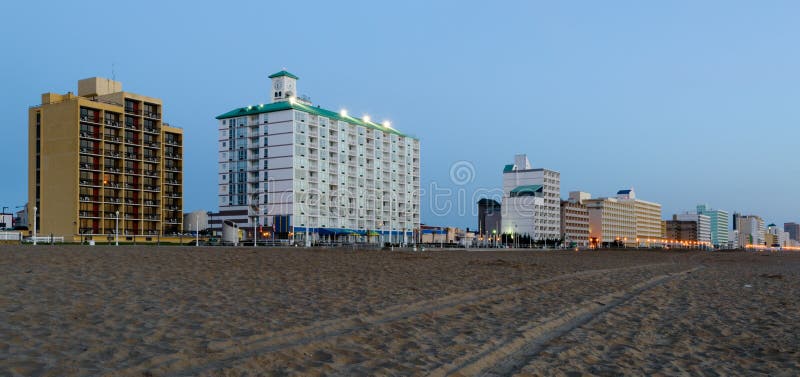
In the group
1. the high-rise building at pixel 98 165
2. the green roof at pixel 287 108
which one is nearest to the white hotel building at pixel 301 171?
the green roof at pixel 287 108

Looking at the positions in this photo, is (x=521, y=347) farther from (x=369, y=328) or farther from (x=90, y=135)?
(x=90, y=135)

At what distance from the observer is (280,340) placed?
33.1ft

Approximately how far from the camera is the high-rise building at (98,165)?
8919 centimetres

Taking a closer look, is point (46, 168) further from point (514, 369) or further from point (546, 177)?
point (546, 177)

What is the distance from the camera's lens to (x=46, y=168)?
92.2m

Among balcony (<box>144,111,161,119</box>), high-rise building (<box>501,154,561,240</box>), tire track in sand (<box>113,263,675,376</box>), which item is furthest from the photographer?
high-rise building (<box>501,154,561,240</box>)

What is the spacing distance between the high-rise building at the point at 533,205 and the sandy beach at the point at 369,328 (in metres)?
170

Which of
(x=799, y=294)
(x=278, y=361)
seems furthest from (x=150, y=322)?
(x=799, y=294)

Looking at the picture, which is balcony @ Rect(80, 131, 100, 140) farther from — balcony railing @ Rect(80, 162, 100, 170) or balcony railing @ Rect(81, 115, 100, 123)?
balcony railing @ Rect(80, 162, 100, 170)

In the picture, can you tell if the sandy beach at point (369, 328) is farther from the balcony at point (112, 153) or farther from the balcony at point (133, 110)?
the balcony at point (133, 110)

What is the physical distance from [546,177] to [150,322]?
19033 cm

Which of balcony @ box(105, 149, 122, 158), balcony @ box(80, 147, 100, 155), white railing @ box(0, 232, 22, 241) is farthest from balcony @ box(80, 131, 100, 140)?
white railing @ box(0, 232, 22, 241)

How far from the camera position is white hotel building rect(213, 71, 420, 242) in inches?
4382

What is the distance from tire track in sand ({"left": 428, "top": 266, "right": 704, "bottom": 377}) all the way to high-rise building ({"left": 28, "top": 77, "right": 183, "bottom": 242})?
3276 inches
